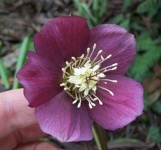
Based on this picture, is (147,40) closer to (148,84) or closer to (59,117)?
(148,84)

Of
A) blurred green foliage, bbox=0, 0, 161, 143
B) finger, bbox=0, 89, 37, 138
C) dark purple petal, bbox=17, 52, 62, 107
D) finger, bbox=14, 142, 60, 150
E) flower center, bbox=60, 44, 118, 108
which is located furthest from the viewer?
blurred green foliage, bbox=0, 0, 161, 143

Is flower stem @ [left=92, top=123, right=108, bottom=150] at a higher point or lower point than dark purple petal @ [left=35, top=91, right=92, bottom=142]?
lower

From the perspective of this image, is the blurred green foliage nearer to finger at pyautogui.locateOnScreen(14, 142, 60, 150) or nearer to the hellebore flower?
finger at pyautogui.locateOnScreen(14, 142, 60, 150)

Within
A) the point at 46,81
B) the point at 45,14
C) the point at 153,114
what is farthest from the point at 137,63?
the point at 46,81

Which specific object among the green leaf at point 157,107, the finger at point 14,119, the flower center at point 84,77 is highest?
the flower center at point 84,77

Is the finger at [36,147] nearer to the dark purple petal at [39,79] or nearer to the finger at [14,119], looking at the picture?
the finger at [14,119]

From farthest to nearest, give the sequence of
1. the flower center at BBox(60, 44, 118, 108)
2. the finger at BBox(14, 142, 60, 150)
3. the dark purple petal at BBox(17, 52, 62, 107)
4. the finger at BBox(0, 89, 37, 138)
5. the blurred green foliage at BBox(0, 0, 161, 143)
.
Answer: the blurred green foliage at BBox(0, 0, 161, 143), the finger at BBox(14, 142, 60, 150), the finger at BBox(0, 89, 37, 138), the flower center at BBox(60, 44, 118, 108), the dark purple petal at BBox(17, 52, 62, 107)

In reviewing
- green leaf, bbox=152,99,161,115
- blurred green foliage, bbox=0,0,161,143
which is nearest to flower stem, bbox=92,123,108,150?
blurred green foliage, bbox=0,0,161,143

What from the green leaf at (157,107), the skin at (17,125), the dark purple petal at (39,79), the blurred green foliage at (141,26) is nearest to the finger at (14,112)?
the skin at (17,125)

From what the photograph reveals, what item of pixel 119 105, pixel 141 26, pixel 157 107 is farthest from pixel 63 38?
pixel 141 26
